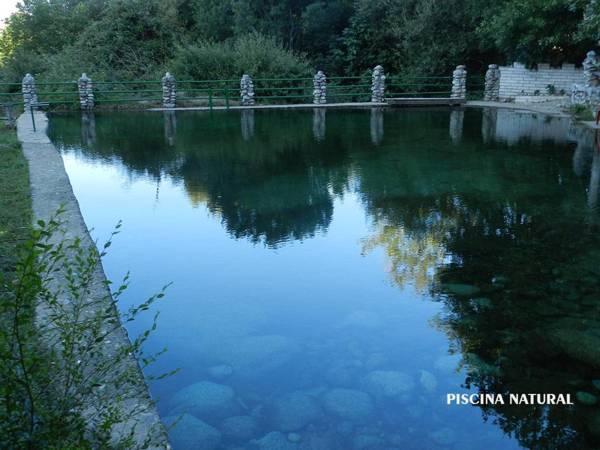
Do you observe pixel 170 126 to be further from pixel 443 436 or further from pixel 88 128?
pixel 443 436

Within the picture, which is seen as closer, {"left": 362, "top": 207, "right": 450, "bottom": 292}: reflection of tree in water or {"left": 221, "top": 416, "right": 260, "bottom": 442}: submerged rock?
{"left": 221, "top": 416, "right": 260, "bottom": 442}: submerged rock

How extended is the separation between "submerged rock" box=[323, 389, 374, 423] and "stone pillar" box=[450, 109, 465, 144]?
1261 centimetres

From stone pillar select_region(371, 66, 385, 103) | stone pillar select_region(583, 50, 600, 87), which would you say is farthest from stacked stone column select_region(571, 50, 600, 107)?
stone pillar select_region(371, 66, 385, 103)

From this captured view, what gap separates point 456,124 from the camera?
2017cm

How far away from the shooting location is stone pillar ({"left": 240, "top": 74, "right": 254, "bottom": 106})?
2664 cm

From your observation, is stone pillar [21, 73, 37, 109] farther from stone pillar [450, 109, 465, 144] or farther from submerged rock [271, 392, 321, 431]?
submerged rock [271, 392, 321, 431]

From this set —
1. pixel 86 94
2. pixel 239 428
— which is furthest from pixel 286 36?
pixel 239 428

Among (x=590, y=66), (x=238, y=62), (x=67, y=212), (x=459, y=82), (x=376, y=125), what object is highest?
(x=238, y=62)

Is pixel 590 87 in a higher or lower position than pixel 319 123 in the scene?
higher

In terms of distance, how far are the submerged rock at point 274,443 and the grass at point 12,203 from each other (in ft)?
7.31

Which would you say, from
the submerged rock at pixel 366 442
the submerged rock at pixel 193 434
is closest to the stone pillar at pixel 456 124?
the submerged rock at pixel 366 442

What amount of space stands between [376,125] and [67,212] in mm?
13721

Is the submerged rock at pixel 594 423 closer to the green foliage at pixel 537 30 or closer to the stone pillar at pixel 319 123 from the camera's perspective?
the stone pillar at pixel 319 123

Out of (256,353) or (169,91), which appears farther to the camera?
(169,91)
